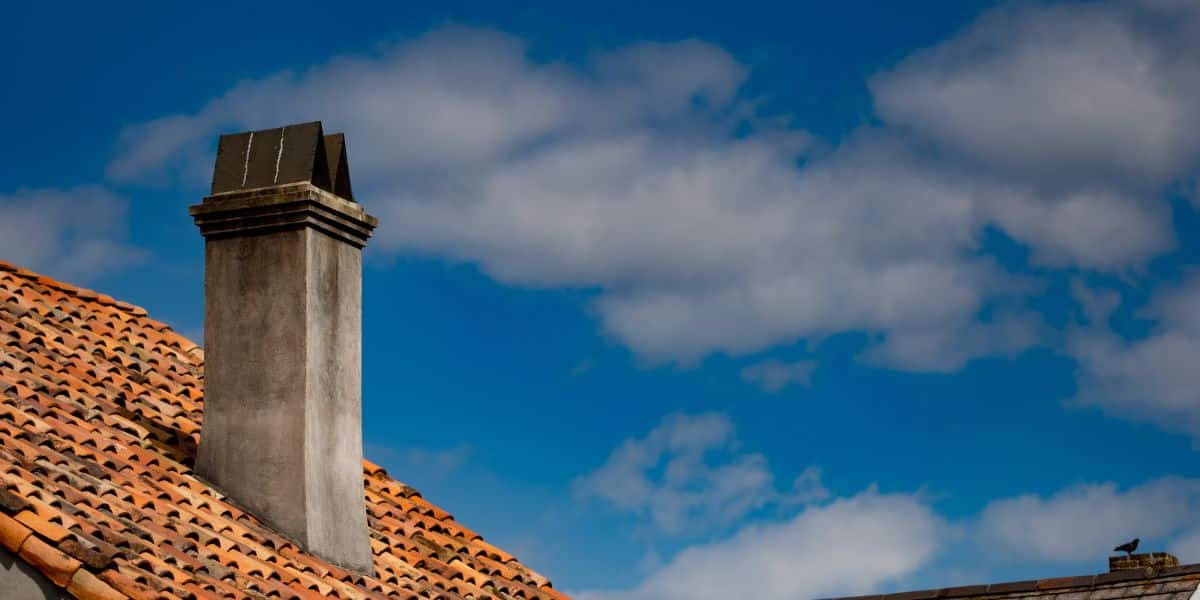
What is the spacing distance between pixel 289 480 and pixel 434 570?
5.06 feet

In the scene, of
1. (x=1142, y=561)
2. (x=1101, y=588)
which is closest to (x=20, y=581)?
(x=1101, y=588)

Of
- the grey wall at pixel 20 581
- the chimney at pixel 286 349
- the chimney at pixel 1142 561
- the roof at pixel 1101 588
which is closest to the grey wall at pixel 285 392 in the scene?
the chimney at pixel 286 349

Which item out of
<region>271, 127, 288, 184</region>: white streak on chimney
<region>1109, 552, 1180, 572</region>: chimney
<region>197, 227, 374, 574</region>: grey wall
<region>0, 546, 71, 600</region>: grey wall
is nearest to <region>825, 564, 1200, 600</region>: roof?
<region>1109, 552, 1180, 572</region>: chimney

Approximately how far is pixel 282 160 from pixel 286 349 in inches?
51.6

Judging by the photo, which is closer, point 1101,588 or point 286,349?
point 286,349

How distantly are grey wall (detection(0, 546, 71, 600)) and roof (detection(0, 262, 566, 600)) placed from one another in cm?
4

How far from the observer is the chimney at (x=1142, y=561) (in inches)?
755

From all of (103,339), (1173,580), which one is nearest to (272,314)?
(103,339)

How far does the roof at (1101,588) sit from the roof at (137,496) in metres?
7.59

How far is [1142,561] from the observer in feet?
64.2

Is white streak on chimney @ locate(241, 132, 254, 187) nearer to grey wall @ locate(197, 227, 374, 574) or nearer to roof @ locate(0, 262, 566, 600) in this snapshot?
grey wall @ locate(197, 227, 374, 574)

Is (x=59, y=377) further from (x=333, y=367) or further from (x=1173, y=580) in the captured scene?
(x=1173, y=580)

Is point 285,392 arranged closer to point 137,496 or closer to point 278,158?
point 137,496

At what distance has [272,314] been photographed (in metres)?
11.1
